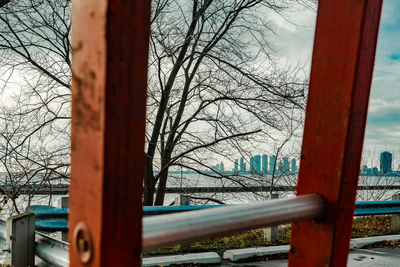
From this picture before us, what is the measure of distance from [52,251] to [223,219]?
3.03 metres

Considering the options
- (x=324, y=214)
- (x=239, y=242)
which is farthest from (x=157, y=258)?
(x=324, y=214)

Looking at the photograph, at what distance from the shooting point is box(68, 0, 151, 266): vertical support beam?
0.64 metres

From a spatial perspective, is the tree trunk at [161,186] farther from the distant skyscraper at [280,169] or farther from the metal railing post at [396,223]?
the metal railing post at [396,223]

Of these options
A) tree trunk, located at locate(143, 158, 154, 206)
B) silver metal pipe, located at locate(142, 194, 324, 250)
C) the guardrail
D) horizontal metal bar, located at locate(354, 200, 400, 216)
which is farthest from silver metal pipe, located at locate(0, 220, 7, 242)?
tree trunk, located at locate(143, 158, 154, 206)

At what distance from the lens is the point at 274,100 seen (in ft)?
31.0

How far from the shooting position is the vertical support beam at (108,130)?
64 centimetres

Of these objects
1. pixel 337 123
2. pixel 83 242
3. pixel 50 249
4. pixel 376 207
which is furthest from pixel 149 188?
pixel 83 242

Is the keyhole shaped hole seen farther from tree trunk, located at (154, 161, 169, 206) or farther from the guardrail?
tree trunk, located at (154, 161, 169, 206)

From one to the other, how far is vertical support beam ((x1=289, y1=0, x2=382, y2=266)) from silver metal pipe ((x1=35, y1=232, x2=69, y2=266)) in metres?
2.63

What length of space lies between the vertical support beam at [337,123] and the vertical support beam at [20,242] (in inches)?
132

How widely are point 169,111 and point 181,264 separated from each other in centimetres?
523

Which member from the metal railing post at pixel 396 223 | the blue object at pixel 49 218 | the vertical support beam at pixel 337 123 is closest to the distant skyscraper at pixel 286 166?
the metal railing post at pixel 396 223

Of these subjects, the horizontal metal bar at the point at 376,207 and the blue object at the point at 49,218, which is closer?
the blue object at the point at 49,218

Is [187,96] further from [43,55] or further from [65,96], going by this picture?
[43,55]
